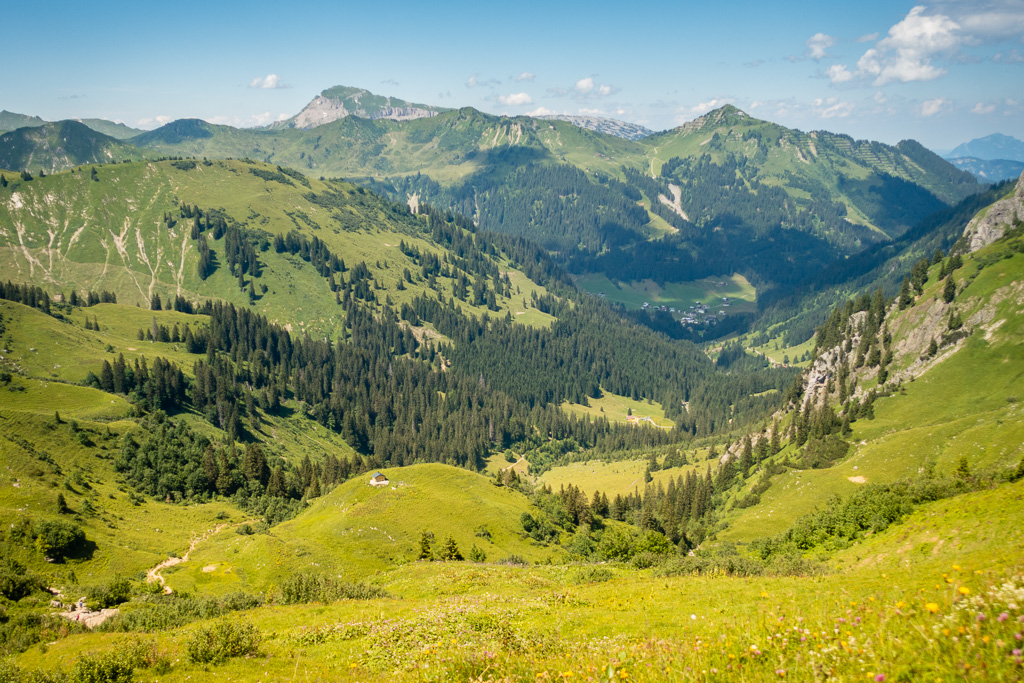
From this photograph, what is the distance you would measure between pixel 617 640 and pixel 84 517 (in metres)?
101

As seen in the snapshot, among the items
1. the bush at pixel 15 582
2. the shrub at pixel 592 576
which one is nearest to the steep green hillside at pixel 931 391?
the shrub at pixel 592 576

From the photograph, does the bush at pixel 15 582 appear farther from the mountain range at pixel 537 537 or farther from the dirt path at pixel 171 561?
the dirt path at pixel 171 561

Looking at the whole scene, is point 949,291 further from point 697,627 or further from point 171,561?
point 171,561

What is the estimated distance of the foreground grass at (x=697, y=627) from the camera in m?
11.8

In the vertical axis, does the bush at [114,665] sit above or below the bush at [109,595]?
above

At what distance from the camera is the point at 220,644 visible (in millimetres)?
27500

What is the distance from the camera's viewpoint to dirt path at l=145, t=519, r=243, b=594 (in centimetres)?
7381

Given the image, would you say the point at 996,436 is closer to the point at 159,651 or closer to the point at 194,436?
the point at 159,651

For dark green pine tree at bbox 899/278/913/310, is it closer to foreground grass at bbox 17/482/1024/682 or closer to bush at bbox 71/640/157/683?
foreground grass at bbox 17/482/1024/682

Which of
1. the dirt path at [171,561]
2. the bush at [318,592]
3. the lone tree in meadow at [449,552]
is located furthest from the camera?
the lone tree in meadow at [449,552]

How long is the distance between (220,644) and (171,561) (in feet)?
235

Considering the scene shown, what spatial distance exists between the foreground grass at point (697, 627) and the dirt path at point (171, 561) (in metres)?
41.9

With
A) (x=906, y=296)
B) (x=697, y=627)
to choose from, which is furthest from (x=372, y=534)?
(x=906, y=296)

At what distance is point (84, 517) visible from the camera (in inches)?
3371
